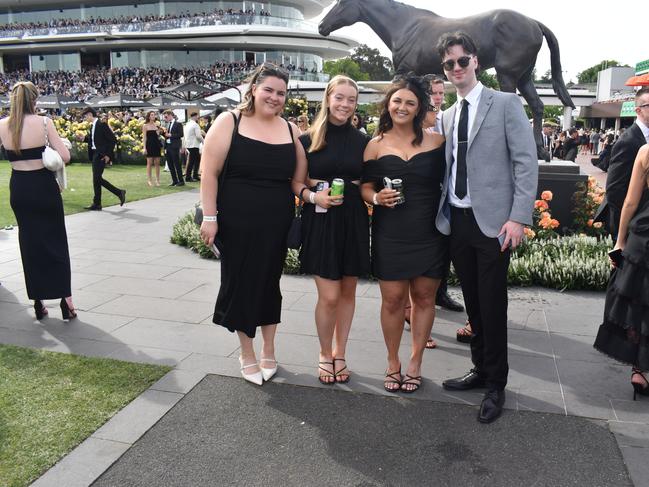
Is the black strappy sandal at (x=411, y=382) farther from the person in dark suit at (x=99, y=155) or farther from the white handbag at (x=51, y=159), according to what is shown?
the person in dark suit at (x=99, y=155)

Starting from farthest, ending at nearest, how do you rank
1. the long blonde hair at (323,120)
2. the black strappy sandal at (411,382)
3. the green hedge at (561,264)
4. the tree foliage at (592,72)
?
the tree foliage at (592,72) < the green hedge at (561,264) < the black strappy sandal at (411,382) < the long blonde hair at (323,120)

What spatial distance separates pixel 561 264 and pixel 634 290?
2.55m

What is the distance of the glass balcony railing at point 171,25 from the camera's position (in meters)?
57.5

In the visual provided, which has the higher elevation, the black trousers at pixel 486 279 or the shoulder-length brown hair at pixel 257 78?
the shoulder-length brown hair at pixel 257 78

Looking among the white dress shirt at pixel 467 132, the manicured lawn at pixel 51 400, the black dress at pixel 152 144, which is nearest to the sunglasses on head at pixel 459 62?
the white dress shirt at pixel 467 132

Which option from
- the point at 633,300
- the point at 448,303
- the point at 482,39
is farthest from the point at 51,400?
the point at 482,39

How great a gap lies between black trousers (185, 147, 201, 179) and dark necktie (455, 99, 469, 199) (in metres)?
13.2

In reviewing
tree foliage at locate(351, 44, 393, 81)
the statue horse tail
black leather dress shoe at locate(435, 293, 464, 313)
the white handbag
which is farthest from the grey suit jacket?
tree foliage at locate(351, 44, 393, 81)

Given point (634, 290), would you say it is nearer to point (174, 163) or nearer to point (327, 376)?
point (327, 376)

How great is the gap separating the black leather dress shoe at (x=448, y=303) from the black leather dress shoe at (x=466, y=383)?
1595mm

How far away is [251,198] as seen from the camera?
3582 mm

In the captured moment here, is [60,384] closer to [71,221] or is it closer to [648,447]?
[648,447]

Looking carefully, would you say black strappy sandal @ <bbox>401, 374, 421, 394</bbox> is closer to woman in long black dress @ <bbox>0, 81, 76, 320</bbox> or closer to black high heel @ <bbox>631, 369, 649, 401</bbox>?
black high heel @ <bbox>631, 369, 649, 401</bbox>

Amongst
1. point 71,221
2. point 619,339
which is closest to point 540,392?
point 619,339
